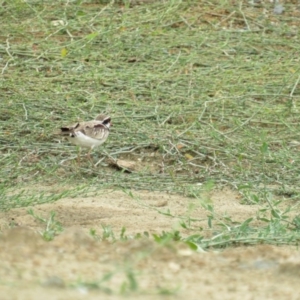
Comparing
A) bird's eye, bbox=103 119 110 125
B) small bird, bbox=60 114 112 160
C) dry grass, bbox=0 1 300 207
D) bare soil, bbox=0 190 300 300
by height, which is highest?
bare soil, bbox=0 190 300 300

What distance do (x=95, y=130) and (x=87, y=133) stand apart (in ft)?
0.25

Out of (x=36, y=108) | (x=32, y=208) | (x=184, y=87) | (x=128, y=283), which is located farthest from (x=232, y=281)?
(x=184, y=87)

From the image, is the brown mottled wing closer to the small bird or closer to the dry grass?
the small bird

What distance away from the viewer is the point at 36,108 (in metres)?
9.88

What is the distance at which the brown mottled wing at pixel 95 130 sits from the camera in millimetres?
8539

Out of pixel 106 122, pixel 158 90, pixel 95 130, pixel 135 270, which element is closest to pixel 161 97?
pixel 158 90

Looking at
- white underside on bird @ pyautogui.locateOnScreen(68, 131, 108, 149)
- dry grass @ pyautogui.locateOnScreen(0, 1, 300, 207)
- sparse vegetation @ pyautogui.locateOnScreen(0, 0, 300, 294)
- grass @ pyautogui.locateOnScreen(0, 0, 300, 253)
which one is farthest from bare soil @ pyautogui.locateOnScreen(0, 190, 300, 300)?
white underside on bird @ pyautogui.locateOnScreen(68, 131, 108, 149)

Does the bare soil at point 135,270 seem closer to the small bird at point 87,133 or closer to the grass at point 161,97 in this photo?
the grass at point 161,97

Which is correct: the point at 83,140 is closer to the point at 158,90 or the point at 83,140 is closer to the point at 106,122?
the point at 106,122

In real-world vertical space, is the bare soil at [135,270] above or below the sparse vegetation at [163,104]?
above

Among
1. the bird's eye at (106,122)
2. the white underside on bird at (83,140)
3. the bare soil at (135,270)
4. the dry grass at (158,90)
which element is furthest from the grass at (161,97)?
the bare soil at (135,270)

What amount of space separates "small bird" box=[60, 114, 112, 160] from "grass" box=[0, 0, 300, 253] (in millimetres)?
237

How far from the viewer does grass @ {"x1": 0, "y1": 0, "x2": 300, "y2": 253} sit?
8445 mm

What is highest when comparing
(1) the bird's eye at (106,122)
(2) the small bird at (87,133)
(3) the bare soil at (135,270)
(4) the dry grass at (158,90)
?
(3) the bare soil at (135,270)
